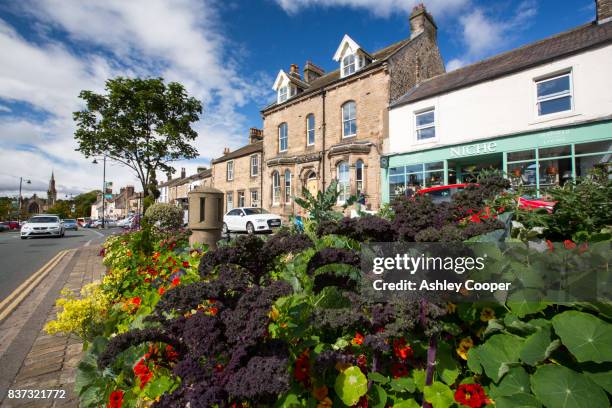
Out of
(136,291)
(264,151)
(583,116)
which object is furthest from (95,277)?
(264,151)

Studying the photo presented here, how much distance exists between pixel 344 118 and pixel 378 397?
17445 mm

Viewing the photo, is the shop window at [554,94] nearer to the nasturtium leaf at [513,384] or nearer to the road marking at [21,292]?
the nasturtium leaf at [513,384]

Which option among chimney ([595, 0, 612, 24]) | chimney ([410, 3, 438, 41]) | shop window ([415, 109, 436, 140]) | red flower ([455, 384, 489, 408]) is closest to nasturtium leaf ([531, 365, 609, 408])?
red flower ([455, 384, 489, 408])

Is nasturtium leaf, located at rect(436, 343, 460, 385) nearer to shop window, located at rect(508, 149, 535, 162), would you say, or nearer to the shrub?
the shrub

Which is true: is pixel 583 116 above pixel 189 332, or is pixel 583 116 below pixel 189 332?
above

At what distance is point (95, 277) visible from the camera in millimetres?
6363

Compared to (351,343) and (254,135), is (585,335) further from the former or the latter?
(254,135)

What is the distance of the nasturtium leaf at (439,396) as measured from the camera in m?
1.29

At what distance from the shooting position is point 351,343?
5.43 feet

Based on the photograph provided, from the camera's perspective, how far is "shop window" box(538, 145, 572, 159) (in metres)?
10.7

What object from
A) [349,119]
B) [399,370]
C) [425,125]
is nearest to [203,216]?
[399,370]

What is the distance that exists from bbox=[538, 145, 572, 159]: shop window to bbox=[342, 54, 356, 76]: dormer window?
10.6m

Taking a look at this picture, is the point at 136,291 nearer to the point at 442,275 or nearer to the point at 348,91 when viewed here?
the point at 442,275

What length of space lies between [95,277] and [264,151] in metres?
17.3
